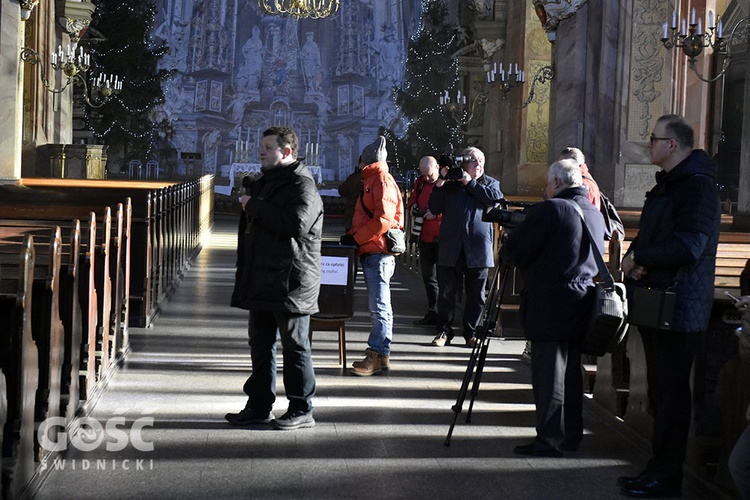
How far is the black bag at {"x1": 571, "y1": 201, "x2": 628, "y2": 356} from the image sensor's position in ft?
17.5

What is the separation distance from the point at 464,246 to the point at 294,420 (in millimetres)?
3675

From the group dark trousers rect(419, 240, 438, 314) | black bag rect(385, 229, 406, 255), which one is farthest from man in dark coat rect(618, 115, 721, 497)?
dark trousers rect(419, 240, 438, 314)

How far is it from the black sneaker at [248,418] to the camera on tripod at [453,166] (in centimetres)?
294

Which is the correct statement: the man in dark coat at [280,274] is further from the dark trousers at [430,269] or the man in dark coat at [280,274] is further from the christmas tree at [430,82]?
the christmas tree at [430,82]

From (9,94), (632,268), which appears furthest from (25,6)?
(632,268)

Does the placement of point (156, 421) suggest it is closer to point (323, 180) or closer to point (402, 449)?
point (402, 449)

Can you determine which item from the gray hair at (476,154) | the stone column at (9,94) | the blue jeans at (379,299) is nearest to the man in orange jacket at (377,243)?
the blue jeans at (379,299)

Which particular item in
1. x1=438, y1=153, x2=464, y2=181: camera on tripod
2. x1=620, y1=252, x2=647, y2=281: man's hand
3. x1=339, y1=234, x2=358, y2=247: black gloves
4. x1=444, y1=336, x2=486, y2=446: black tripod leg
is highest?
x1=438, y1=153, x2=464, y2=181: camera on tripod

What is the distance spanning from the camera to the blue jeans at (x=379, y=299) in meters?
8.11

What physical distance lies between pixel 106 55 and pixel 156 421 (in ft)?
100

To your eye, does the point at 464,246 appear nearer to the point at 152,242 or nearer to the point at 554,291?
the point at 152,242

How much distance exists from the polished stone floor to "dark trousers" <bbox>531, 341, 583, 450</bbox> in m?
0.12

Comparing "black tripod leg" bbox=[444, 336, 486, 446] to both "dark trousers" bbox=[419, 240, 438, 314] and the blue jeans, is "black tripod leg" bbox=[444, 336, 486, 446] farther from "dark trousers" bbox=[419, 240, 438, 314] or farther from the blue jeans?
"dark trousers" bbox=[419, 240, 438, 314]

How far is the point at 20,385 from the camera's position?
4.75m
